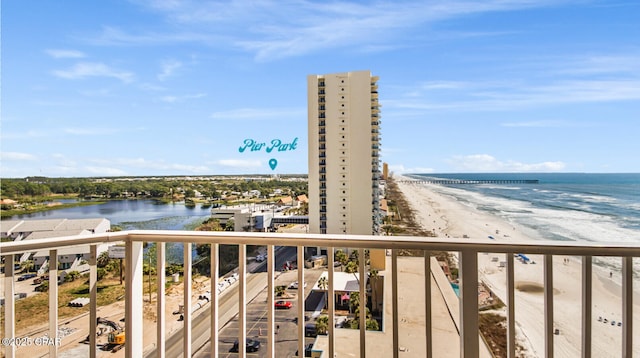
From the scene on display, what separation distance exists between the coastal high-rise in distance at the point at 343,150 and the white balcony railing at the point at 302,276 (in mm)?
3924

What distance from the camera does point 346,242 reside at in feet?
4.01

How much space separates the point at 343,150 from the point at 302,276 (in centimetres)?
511

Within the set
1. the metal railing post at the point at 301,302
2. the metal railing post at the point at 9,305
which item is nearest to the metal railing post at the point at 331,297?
the metal railing post at the point at 301,302

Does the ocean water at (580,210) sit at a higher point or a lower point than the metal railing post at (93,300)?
lower

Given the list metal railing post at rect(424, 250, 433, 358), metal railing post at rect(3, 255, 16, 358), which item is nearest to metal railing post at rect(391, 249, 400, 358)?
metal railing post at rect(424, 250, 433, 358)

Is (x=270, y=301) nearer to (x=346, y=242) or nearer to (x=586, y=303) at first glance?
(x=346, y=242)

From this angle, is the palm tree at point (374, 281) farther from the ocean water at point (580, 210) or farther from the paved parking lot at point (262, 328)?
the ocean water at point (580, 210)

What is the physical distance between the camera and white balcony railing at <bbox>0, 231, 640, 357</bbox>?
1.16m

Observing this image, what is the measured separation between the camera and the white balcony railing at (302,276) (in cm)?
116

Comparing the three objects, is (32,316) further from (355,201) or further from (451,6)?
(355,201)

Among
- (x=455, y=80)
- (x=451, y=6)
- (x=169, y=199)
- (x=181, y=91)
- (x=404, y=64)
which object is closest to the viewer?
(x=169, y=199)

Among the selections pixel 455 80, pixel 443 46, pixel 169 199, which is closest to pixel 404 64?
pixel 443 46

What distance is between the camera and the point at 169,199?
390 centimetres

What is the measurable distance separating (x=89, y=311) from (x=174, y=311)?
0.32 m
